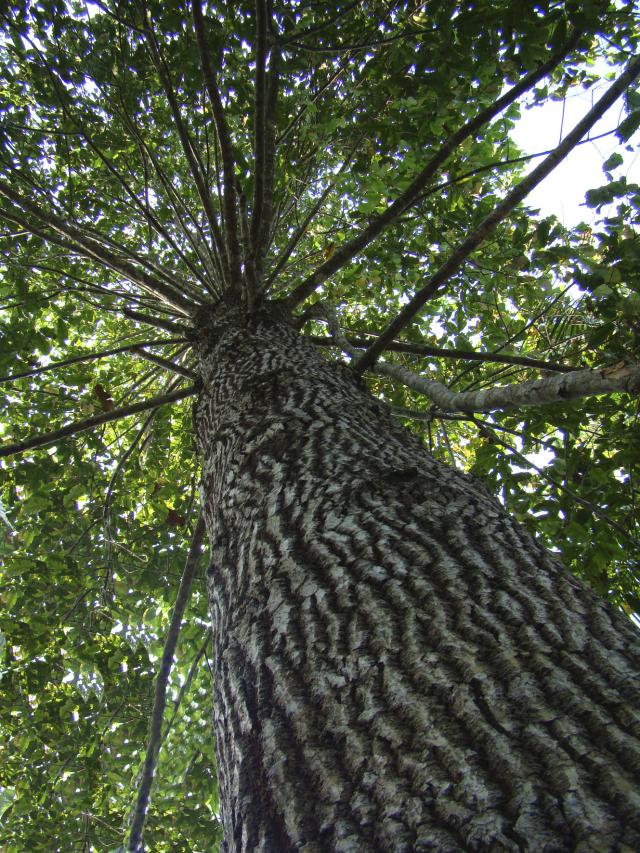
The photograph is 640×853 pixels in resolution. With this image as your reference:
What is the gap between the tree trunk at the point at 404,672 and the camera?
761 mm

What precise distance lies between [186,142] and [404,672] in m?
3.35

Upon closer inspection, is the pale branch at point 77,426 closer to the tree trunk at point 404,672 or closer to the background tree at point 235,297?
the background tree at point 235,297

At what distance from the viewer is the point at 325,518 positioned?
1423 mm

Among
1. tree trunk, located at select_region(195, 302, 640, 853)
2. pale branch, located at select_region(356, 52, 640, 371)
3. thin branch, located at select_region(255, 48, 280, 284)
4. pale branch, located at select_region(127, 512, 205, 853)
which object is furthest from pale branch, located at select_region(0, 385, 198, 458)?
pale branch, located at select_region(356, 52, 640, 371)

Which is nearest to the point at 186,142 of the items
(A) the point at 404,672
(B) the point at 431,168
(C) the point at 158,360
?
(C) the point at 158,360

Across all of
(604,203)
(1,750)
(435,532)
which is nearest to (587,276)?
(604,203)

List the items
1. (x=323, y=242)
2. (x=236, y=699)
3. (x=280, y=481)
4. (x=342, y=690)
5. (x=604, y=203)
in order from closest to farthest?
(x=342, y=690)
(x=236, y=699)
(x=280, y=481)
(x=604, y=203)
(x=323, y=242)

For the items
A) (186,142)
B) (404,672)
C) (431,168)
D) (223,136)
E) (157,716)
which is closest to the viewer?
(404,672)

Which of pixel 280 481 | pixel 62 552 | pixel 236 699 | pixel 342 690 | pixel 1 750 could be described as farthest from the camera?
pixel 62 552

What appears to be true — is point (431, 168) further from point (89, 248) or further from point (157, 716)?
point (157, 716)

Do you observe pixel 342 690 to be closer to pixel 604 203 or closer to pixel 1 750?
pixel 604 203

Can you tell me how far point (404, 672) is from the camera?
3.20 ft

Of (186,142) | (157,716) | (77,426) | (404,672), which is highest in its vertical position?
(186,142)

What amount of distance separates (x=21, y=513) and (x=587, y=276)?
4.17 metres
